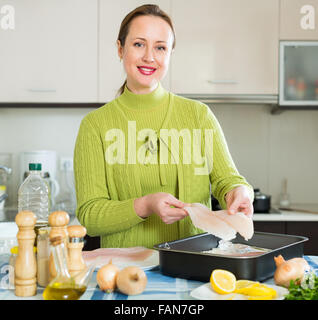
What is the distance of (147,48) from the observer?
4.47ft

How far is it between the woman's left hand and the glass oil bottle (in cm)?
43

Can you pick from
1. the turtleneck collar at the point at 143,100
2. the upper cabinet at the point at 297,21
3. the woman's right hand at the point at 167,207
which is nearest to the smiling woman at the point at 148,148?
the turtleneck collar at the point at 143,100

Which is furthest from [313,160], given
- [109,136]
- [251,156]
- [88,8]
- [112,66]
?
[109,136]

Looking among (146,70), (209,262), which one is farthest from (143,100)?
(209,262)

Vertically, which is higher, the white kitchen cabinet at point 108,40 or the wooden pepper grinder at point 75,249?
the white kitchen cabinet at point 108,40

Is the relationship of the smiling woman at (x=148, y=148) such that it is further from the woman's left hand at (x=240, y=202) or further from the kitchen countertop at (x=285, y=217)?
the kitchen countertop at (x=285, y=217)

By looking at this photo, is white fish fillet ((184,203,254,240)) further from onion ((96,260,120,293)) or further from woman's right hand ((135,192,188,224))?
onion ((96,260,120,293))

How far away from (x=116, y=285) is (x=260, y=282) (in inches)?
12.2

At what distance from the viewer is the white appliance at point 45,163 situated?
2.61 meters

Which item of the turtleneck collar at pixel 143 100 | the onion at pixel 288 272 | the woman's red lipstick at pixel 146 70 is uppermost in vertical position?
the woman's red lipstick at pixel 146 70

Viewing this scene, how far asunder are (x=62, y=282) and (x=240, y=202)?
524 millimetres

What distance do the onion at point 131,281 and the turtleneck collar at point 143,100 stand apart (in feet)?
2.29

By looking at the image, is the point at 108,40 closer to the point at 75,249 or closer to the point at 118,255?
the point at 118,255

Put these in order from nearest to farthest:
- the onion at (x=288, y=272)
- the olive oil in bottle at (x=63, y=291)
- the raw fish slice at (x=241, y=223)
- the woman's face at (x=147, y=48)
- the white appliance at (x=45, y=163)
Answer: the olive oil in bottle at (x=63, y=291)
the onion at (x=288, y=272)
the raw fish slice at (x=241, y=223)
the woman's face at (x=147, y=48)
the white appliance at (x=45, y=163)
